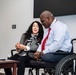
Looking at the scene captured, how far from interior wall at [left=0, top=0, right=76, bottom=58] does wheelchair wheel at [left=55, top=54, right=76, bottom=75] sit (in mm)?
2139

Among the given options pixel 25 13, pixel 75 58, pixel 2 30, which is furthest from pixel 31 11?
pixel 75 58

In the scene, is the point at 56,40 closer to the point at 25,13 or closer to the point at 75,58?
the point at 75,58

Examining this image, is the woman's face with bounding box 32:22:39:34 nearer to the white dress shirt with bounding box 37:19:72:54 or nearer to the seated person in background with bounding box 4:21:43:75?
the seated person in background with bounding box 4:21:43:75

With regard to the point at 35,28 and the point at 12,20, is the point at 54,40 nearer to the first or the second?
the point at 35,28

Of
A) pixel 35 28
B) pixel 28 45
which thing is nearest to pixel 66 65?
pixel 28 45

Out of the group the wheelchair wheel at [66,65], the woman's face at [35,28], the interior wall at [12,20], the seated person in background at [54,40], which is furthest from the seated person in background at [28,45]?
the wheelchair wheel at [66,65]

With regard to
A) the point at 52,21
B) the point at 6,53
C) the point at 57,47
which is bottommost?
the point at 6,53

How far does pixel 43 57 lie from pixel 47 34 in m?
0.48

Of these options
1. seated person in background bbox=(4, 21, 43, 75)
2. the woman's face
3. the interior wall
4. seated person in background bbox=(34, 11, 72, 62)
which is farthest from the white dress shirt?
the interior wall

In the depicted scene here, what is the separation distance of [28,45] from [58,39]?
3.16 feet

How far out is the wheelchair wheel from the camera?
238 centimetres

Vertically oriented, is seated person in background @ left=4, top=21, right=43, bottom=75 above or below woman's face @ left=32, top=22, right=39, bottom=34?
below

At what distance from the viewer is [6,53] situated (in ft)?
16.8

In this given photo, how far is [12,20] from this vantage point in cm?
503
